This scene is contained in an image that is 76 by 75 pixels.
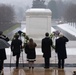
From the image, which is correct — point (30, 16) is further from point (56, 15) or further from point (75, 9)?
point (56, 15)

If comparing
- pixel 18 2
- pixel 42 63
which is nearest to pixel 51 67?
pixel 42 63

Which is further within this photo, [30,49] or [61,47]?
[61,47]

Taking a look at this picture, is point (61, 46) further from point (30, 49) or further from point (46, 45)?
point (30, 49)

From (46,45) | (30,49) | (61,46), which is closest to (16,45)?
(30,49)

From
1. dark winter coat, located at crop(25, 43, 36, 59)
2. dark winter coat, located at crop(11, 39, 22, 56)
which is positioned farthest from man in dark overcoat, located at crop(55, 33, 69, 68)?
dark winter coat, located at crop(11, 39, 22, 56)

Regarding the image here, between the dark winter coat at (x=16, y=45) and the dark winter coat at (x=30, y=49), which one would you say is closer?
the dark winter coat at (x=30, y=49)

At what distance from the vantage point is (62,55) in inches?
525

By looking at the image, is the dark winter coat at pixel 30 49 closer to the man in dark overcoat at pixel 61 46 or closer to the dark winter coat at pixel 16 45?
the dark winter coat at pixel 16 45

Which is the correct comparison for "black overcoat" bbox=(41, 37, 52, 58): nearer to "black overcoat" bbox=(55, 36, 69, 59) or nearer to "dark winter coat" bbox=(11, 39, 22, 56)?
"black overcoat" bbox=(55, 36, 69, 59)

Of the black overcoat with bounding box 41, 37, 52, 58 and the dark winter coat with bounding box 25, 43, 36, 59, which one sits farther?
the black overcoat with bounding box 41, 37, 52, 58

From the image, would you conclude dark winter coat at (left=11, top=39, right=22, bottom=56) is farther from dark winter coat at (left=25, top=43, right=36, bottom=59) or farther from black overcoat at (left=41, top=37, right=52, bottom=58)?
black overcoat at (left=41, top=37, right=52, bottom=58)

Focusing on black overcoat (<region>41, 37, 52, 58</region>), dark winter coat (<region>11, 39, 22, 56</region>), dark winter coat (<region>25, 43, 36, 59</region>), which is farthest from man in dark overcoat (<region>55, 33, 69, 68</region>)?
dark winter coat (<region>11, 39, 22, 56</region>)

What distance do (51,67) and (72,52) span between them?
506 cm

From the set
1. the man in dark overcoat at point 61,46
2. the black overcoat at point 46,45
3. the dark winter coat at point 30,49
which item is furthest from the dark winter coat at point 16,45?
the man in dark overcoat at point 61,46
